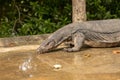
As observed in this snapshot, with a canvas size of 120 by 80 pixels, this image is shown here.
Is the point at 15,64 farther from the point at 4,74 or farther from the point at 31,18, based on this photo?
the point at 31,18

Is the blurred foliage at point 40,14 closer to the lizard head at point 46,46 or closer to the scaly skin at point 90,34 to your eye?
the scaly skin at point 90,34

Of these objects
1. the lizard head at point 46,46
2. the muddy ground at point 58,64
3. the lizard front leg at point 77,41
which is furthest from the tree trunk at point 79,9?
the lizard head at point 46,46

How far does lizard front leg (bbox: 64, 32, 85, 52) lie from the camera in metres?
6.52

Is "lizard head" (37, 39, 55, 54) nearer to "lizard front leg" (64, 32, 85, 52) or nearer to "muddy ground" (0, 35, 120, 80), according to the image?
"muddy ground" (0, 35, 120, 80)

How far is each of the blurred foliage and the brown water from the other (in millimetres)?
3166

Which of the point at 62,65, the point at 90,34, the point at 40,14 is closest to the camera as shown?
the point at 62,65

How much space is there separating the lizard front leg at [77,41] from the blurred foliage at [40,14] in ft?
9.69

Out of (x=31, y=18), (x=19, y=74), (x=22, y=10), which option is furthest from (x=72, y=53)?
(x=22, y=10)

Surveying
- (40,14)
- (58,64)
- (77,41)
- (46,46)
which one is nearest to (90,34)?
(77,41)

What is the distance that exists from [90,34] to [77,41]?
295mm

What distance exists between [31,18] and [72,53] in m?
3.93

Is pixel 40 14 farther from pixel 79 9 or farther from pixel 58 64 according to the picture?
pixel 58 64

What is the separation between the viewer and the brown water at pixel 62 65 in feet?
16.3

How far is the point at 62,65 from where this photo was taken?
5.57m
